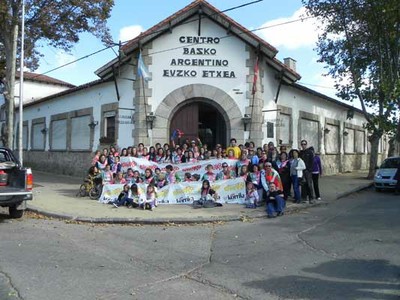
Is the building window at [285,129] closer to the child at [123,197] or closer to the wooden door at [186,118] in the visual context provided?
the wooden door at [186,118]

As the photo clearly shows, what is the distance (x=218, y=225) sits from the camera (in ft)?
33.9

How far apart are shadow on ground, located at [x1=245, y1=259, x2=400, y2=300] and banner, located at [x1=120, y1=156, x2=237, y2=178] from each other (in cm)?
733

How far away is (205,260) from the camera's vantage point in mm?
7078

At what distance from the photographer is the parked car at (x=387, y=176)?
17203mm

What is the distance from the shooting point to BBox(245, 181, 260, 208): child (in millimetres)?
12320

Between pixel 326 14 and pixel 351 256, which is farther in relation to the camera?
pixel 326 14

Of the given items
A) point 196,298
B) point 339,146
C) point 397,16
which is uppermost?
point 397,16

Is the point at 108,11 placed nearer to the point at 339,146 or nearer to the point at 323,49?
the point at 323,49

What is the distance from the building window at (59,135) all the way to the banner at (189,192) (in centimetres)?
1104

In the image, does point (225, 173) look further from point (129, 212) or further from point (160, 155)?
point (129, 212)

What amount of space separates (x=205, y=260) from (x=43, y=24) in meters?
13.6

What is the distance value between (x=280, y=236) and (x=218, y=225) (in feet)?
6.11

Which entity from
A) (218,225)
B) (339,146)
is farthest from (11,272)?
(339,146)

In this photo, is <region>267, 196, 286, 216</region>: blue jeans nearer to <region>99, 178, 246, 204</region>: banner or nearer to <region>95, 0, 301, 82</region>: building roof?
<region>99, 178, 246, 204</region>: banner
